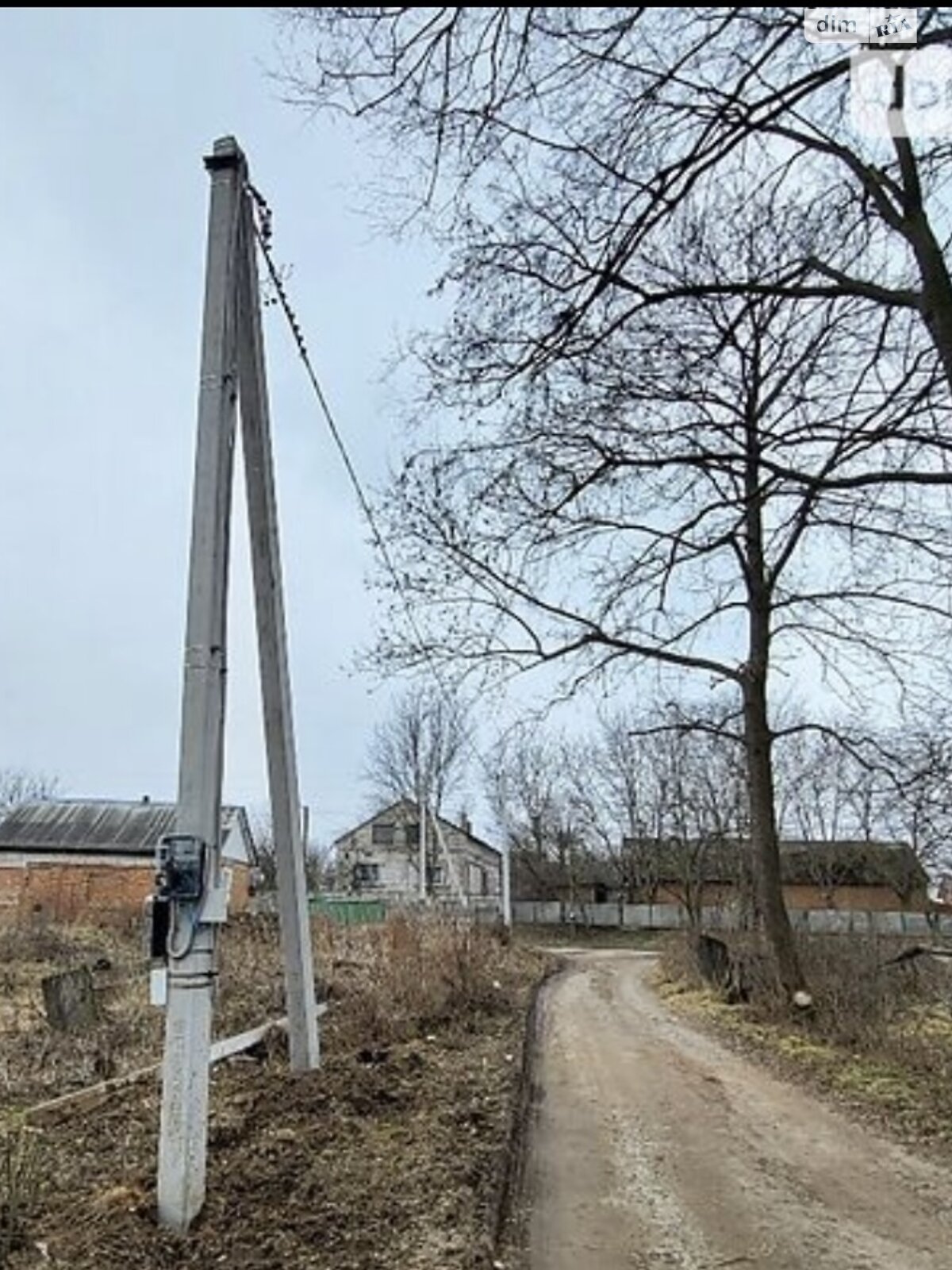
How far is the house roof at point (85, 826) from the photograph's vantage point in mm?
38688

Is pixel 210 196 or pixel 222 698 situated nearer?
pixel 222 698

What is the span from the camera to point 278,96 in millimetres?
4816

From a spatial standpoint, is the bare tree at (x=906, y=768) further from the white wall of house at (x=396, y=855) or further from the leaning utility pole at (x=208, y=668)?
the white wall of house at (x=396, y=855)

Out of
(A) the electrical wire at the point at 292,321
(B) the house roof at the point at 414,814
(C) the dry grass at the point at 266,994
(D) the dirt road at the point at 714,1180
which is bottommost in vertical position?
(D) the dirt road at the point at 714,1180

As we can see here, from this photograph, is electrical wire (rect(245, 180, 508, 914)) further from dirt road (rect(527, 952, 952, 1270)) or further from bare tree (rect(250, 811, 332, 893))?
bare tree (rect(250, 811, 332, 893))

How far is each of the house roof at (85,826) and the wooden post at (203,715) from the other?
1392 inches

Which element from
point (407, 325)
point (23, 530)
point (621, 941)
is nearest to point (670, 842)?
point (621, 941)

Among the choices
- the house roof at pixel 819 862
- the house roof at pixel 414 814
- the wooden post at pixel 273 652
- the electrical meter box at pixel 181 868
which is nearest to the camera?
the electrical meter box at pixel 181 868

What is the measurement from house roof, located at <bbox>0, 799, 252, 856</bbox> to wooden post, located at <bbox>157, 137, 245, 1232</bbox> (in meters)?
35.3

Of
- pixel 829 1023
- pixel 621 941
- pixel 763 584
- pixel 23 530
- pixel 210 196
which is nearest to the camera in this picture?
pixel 210 196

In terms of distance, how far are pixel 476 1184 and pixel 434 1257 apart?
964 millimetres

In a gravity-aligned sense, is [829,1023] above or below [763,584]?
below

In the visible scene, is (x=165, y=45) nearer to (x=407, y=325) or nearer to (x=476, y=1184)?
(x=407, y=325)

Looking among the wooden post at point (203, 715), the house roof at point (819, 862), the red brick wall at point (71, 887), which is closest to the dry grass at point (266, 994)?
the wooden post at point (203, 715)
